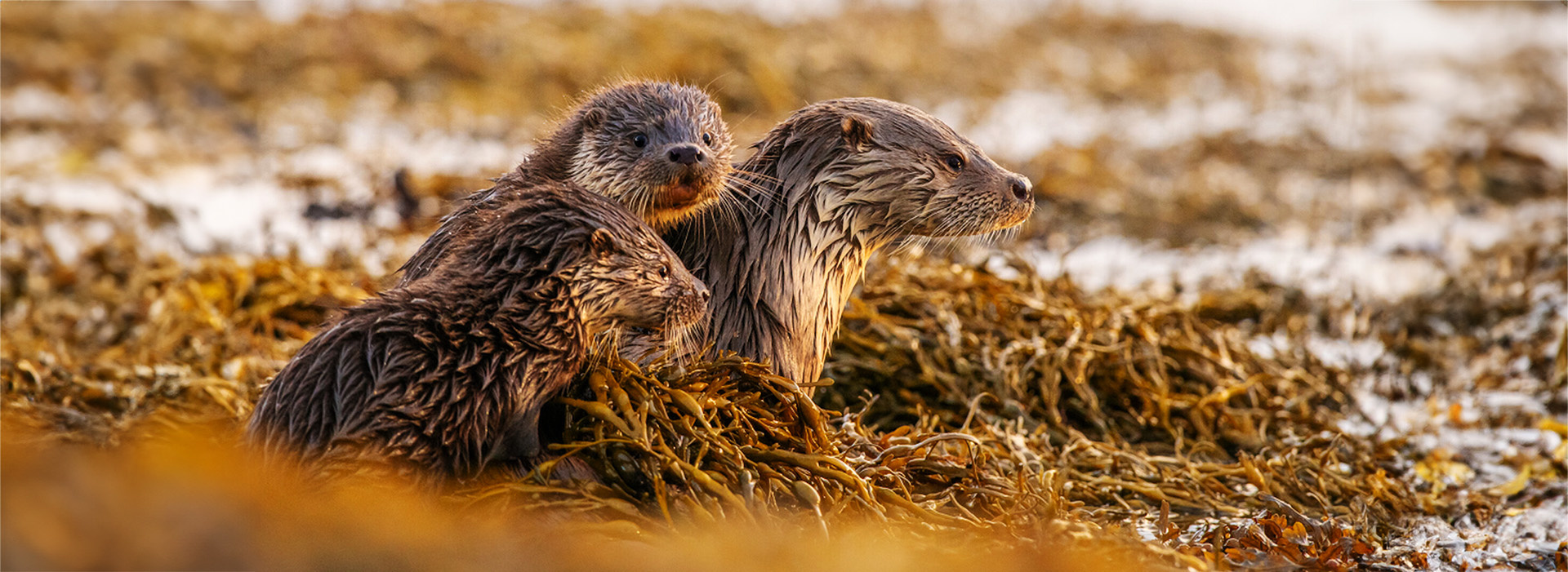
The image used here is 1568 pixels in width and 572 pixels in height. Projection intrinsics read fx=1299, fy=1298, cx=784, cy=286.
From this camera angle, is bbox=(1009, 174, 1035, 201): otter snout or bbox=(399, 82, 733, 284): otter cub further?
bbox=(1009, 174, 1035, 201): otter snout

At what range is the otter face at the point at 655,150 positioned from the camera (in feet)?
10.9

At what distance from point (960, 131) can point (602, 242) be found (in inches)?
148

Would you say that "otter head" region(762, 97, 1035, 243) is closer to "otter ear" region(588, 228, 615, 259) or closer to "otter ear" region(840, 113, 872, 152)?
"otter ear" region(840, 113, 872, 152)

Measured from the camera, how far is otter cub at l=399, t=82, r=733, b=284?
330cm

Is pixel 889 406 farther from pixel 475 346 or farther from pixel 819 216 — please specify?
pixel 475 346

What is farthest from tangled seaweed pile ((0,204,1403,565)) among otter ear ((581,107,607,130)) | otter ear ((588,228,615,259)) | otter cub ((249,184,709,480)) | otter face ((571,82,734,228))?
otter ear ((581,107,607,130))

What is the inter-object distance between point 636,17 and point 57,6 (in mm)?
4417

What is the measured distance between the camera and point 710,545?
223 cm

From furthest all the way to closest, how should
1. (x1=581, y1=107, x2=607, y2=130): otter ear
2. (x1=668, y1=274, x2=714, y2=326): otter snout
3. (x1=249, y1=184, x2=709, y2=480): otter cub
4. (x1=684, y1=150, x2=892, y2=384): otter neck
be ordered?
(x1=581, y1=107, x2=607, y2=130): otter ear → (x1=684, y1=150, x2=892, y2=384): otter neck → (x1=668, y1=274, x2=714, y2=326): otter snout → (x1=249, y1=184, x2=709, y2=480): otter cub

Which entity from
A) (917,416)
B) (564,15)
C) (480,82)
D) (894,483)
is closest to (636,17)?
(564,15)

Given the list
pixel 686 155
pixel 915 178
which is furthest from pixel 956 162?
pixel 686 155

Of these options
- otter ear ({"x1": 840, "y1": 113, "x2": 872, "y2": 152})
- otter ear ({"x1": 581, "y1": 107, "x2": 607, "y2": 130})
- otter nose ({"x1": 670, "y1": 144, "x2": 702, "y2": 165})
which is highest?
otter ear ({"x1": 581, "y1": 107, "x2": 607, "y2": 130})

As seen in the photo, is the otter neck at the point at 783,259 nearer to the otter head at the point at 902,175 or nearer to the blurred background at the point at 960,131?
the otter head at the point at 902,175

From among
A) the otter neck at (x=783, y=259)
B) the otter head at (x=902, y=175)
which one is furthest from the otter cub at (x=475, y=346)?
the otter head at (x=902, y=175)
